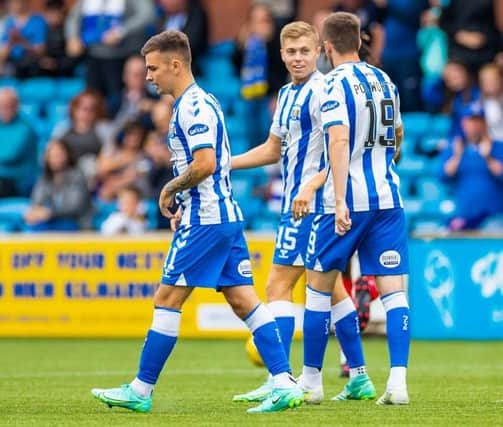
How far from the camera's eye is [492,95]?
620 inches

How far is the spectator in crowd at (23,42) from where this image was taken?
766 inches

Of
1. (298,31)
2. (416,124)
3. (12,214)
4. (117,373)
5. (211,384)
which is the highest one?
(298,31)

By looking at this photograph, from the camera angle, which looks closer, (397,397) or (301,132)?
(397,397)

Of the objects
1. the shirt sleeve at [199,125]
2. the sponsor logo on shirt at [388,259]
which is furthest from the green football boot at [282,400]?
the shirt sleeve at [199,125]

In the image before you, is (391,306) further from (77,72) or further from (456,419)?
(77,72)

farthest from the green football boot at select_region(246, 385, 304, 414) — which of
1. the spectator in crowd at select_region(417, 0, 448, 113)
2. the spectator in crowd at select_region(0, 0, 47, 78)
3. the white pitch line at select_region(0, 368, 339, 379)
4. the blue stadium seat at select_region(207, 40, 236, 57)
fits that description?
the spectator in crowd at select_region(0, 0, 47, 78)

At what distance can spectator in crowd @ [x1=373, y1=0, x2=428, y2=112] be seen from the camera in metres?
16.8

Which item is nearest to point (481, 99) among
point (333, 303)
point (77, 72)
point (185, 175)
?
point (77, 72)

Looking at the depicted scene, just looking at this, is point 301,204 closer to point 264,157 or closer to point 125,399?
point 264,157

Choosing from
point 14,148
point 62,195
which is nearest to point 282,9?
point 14,148

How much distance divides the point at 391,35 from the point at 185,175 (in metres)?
9.87

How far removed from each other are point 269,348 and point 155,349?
24.1 inches

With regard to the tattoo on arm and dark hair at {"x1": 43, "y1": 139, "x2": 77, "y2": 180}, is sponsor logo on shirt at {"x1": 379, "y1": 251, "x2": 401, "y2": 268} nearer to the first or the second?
the tattoo on arm

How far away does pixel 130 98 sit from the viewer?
689 inches
